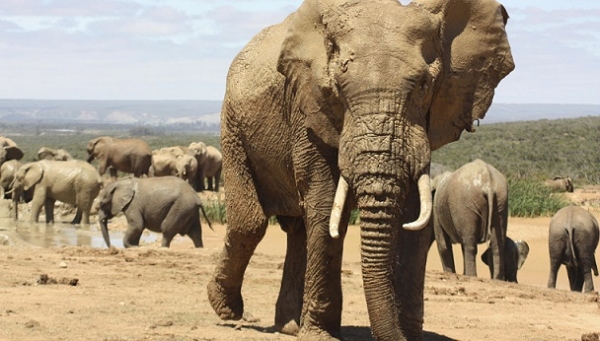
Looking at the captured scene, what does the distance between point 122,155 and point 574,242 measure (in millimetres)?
22130

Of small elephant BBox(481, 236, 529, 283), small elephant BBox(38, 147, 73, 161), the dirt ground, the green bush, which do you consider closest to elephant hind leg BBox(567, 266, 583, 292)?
small elephant BBox(481, 236, 529, 283)

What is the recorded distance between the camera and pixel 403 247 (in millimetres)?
6699

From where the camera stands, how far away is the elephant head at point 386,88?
19.3ft

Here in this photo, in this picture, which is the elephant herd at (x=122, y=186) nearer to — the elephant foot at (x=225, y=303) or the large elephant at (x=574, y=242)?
the large elephant at (x=574, y=242)

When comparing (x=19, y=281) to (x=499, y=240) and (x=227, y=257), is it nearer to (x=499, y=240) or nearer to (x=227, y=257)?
(x=227, y=257)

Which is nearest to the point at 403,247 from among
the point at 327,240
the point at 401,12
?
the point at 327,240

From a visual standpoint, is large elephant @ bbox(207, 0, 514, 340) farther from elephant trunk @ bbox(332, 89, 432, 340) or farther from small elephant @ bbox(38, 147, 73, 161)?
small elephant @ bbox(38, 147, 73, 161)

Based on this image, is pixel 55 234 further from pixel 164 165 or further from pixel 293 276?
pixel 164 165

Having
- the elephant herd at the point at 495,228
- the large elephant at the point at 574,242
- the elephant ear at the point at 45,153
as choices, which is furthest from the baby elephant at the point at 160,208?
the elephant ear at the point at 45,153

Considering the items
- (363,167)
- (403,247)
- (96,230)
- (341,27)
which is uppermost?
(341,27)

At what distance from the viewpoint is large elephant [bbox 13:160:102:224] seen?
869 inches

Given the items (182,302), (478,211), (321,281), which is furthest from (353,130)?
(478,211)

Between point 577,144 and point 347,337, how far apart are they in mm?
45120

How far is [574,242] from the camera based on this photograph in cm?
1380
